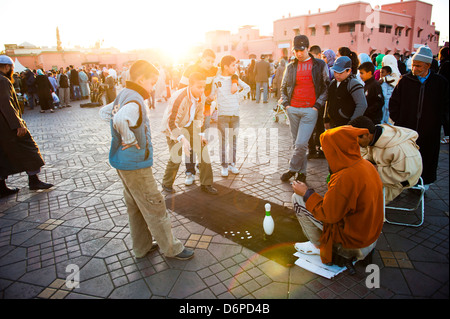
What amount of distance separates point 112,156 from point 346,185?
7.51 feet

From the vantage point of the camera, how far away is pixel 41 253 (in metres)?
3.48

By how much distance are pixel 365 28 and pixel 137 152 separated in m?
46.7

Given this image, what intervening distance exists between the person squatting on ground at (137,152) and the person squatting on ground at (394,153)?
246 cm

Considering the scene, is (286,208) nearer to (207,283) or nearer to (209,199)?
(209,199)

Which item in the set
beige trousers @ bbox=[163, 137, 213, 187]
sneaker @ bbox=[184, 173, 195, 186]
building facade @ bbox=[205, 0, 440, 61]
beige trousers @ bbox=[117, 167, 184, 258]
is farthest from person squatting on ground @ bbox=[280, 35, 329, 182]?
building facade @ bbox=[205, 0, 440, 61]

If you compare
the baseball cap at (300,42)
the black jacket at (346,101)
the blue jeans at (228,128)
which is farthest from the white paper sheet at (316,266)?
the baseball cap at (300,42)

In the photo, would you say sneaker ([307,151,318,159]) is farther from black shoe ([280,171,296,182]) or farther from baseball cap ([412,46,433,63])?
baseball cap ([412,46,433,63])

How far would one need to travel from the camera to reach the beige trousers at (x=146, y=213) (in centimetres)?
298

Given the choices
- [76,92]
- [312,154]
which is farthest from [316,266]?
[76,92]

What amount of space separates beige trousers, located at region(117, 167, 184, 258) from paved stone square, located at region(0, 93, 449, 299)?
19cm

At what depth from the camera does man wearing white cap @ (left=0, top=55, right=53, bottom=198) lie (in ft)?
15.7

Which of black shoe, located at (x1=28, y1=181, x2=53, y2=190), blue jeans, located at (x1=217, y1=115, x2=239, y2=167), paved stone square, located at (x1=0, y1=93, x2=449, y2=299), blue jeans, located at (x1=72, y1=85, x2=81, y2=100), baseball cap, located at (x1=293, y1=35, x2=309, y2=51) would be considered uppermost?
baseball cap, located at (x1=293, y1=35, x2=309, y2=51)

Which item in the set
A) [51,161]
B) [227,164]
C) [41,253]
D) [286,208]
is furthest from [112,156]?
[51,161]

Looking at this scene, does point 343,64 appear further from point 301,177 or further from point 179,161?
point 179,161
